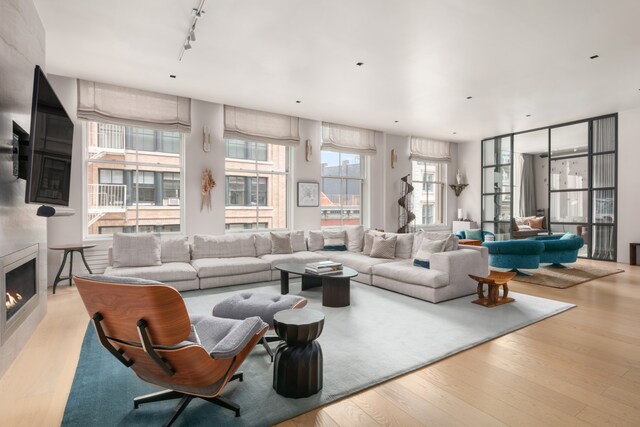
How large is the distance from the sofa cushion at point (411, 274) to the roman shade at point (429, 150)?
193 inches

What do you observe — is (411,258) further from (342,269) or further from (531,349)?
(531,349)

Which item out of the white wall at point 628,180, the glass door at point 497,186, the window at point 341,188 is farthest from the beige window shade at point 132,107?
the white wall at point 628,180

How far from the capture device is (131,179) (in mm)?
5855

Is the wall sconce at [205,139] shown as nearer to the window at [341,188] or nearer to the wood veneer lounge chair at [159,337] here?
the window at [341,188]

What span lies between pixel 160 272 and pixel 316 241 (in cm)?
276

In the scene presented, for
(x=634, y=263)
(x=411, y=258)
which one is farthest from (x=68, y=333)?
(x=634, y=263)

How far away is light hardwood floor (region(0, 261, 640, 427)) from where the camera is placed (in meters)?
1.95

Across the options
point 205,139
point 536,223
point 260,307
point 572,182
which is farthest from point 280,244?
point 536,223

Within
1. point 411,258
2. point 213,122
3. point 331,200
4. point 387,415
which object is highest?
point 213,122

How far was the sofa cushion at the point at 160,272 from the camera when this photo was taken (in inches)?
171

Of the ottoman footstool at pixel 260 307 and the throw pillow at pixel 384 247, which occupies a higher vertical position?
the throw pillow at pixel 384 247

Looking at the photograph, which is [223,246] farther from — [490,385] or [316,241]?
[490,385]

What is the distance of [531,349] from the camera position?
289 cm

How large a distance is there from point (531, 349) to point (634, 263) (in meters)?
5.79
